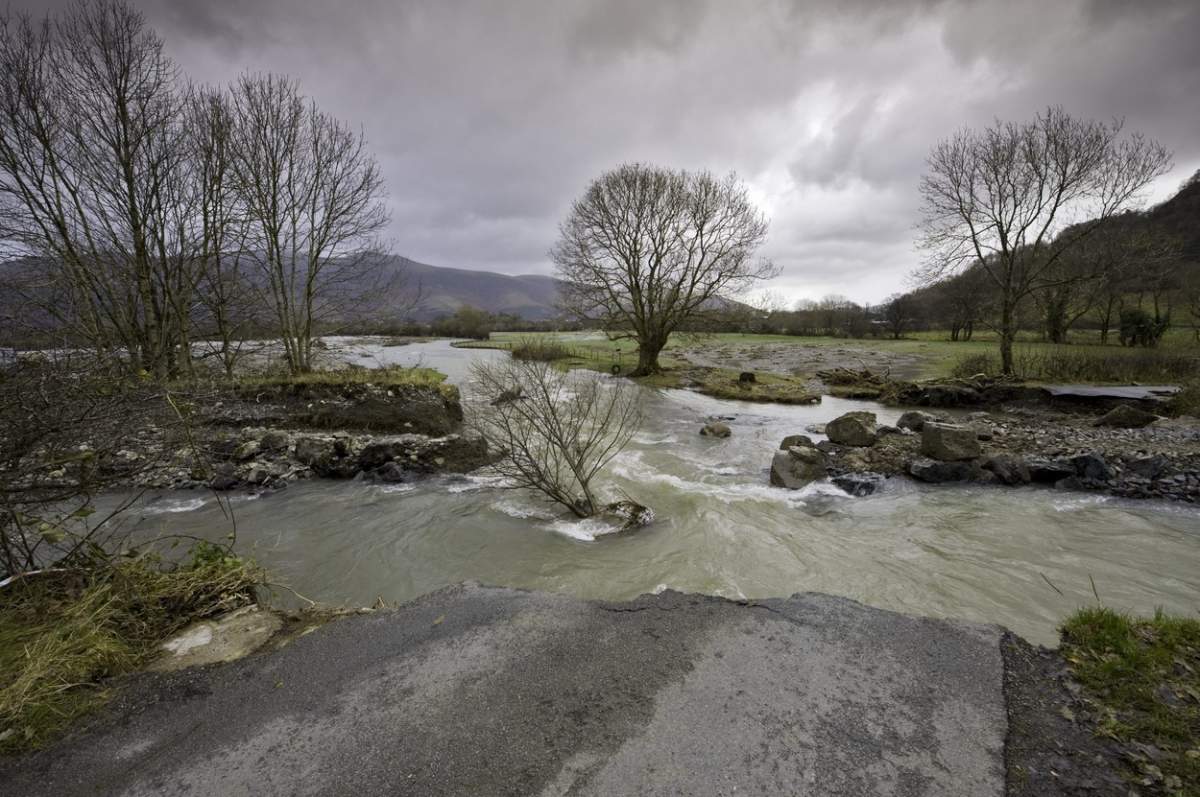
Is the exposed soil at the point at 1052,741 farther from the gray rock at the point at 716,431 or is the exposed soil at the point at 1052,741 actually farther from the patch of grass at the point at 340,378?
the patch of grass at the point at 340,378

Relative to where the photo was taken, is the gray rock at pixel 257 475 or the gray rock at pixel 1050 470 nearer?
the gray rock at pixel 1050 470

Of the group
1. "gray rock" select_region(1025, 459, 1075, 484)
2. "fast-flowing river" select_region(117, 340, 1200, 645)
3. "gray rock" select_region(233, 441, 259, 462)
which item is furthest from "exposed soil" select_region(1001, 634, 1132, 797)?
"gray rock" select_region(233, 441, 259, 462)

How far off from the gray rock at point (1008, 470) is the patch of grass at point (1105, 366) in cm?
1362

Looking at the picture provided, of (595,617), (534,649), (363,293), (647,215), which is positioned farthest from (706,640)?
(647,215)

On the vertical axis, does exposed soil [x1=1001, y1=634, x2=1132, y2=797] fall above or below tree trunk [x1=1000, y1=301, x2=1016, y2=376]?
below

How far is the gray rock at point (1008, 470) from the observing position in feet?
30.6

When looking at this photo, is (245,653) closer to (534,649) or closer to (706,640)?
(534,649)

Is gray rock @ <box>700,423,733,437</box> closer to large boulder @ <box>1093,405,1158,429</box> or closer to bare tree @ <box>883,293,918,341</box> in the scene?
large boulder @ <box>1093,405,1158,429</box>

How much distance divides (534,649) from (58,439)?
3804 millimetres

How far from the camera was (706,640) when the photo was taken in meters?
3.59

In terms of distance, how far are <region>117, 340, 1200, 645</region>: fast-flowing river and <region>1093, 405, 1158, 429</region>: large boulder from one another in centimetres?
635

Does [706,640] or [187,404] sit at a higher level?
[187,404]

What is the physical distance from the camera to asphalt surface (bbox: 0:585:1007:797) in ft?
7.75

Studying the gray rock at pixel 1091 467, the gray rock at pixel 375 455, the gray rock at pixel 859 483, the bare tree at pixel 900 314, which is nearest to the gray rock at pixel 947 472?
the gray rock at pixel 859 483
